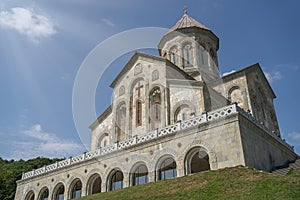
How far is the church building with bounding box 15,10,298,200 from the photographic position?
51.8 ft

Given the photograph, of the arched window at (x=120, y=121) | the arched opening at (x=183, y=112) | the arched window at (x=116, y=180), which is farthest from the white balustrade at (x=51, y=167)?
the arched opening at (x=183, y=112)

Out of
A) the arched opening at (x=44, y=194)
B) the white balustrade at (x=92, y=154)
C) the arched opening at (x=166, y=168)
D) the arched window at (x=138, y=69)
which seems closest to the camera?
the arched opening at (x=166, y=168)

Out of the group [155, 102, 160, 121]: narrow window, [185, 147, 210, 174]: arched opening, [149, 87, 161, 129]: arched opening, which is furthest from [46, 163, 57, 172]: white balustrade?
[185, 147, 210, 174]: arched opening

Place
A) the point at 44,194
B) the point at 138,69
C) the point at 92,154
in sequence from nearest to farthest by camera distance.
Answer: the point at 92,154 < the point at 44,194 < the point at 138,69

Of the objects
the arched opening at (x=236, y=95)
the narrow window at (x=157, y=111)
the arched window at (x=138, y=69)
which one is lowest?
the narrow window at (x=157, y=111)

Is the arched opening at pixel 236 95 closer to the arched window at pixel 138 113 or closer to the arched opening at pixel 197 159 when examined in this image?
the arched window at pixel 138 113

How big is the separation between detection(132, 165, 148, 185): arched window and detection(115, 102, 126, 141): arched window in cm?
677

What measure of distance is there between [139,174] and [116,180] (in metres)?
2.62

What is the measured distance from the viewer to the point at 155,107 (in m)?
24.0

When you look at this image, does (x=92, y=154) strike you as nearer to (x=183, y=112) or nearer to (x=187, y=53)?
(x=183, y=112)

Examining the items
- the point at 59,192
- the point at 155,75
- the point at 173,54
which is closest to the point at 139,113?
the point at 155,75

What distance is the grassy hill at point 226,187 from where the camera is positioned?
10.0m

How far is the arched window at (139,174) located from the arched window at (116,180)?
146 cm

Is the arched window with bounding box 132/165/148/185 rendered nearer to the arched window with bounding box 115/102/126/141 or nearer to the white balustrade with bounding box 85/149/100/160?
the white balustrade with bounding box 85/149/100/160
